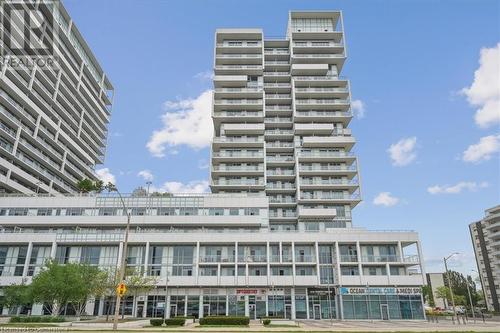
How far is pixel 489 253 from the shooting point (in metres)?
103

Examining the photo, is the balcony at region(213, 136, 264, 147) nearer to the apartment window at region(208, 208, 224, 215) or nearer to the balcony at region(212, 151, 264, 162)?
the balcony at region(212, 151, 264, 162)

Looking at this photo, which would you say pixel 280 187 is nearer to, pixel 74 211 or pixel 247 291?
pixel 247 291

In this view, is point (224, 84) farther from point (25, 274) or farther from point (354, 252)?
point (25, 274)

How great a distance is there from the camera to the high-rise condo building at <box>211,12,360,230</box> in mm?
76562

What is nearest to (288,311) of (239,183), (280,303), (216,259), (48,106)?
(280,303)

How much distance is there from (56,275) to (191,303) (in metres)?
20.9

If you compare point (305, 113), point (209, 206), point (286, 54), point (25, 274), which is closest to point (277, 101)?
point (305, 113)

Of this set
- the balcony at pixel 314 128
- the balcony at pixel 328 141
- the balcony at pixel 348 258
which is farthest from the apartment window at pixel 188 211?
the balcony at pixel 314 128

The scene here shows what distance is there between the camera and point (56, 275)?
1647 inches

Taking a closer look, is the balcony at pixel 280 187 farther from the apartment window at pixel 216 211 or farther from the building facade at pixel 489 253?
the building facade at pixel 489 253

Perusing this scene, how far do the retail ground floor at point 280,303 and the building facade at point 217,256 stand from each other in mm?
143

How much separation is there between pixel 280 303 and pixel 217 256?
39.8ft

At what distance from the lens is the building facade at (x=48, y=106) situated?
7200 centimetres

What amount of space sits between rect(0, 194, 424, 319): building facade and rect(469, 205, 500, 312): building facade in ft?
187
